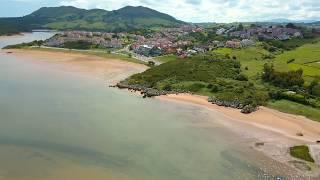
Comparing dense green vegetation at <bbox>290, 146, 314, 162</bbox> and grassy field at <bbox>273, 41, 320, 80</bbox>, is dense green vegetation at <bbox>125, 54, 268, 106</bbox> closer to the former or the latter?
grassy field at <bbox>273, 41, 320, 80</bbox>

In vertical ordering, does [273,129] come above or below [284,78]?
below

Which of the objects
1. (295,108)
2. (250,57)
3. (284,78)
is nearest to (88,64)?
(250,57)

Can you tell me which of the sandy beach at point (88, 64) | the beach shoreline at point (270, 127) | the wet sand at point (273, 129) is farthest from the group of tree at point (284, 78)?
the sandy beach at point (88, 64)

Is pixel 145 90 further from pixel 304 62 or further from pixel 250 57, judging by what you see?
pixel 250 57

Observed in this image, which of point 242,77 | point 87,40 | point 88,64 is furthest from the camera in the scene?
point 87,40

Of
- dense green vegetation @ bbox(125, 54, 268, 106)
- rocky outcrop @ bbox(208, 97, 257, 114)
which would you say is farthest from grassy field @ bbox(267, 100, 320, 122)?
rocky outcrop @ bbox(208, 97, 257, 114)

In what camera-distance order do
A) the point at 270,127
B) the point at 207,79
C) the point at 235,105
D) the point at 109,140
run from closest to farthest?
the point at 109,140 < the point at 270,127 < the point at 235,105 < the point at 207,79
